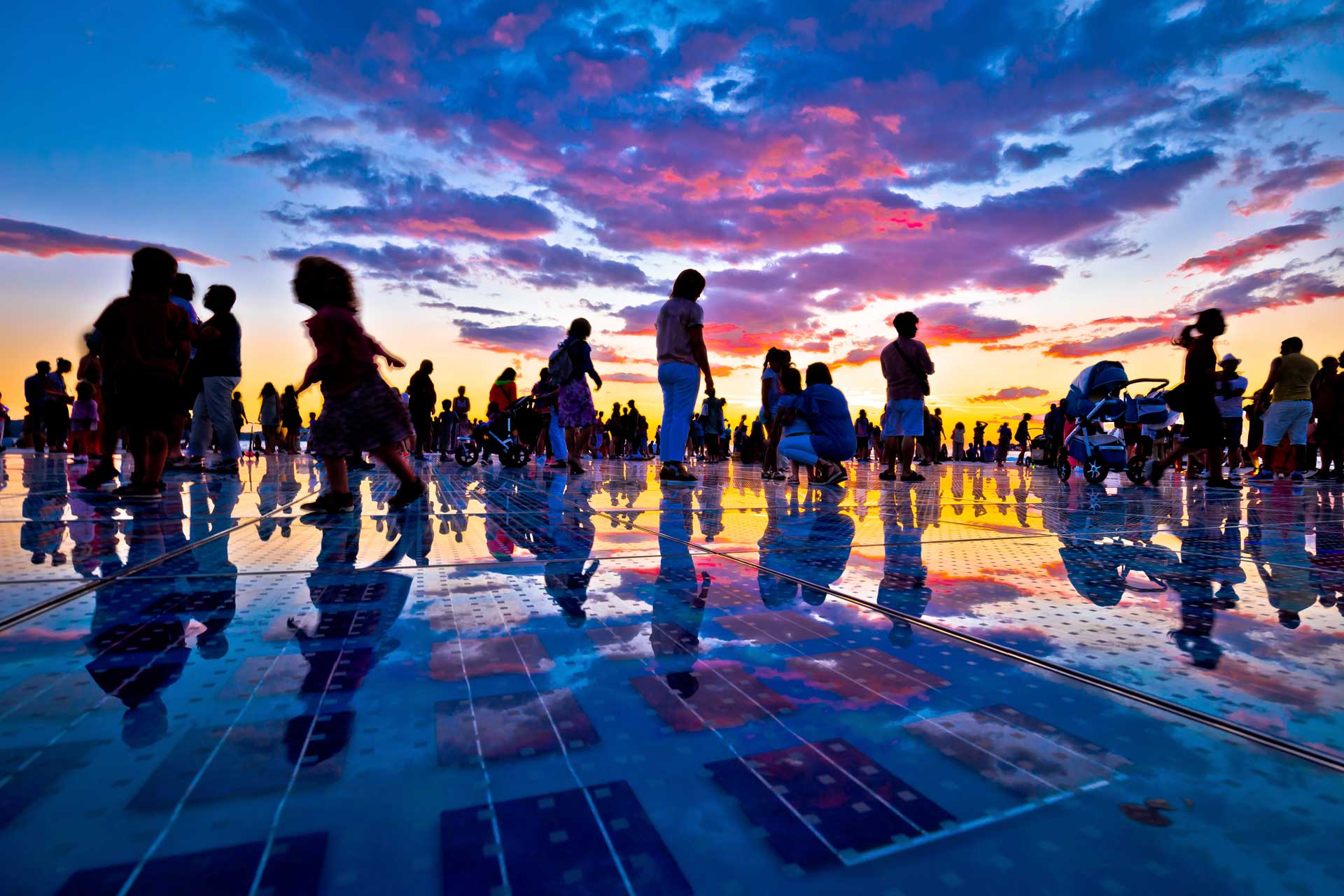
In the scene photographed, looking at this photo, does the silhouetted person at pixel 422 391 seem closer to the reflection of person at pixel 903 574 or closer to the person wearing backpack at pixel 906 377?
the person wearing backpack at pixel 906 377

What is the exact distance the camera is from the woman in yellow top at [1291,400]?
10.5 m

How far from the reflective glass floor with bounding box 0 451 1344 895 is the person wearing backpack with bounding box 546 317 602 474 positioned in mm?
7247

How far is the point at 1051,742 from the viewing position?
3.64 feet

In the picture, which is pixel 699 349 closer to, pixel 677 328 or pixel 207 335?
pixel 677 328

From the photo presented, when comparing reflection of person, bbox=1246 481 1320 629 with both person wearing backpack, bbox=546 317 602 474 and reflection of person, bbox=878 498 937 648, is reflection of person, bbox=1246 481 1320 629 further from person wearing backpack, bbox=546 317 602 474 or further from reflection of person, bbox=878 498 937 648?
person wearing backpack, bbox=546 317 602 474

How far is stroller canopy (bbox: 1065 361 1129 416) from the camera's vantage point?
9164mm

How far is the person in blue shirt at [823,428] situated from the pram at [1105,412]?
11.4 ft

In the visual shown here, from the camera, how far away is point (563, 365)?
982 cm

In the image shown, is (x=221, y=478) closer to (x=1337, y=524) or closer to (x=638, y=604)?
(x=638, y=604)

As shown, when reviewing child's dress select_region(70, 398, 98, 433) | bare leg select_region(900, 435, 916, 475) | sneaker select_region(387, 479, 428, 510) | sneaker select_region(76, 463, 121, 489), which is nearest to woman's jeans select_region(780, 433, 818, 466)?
bare leg select_region(900, 435, 916, 475)

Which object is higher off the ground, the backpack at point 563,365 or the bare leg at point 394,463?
the backpack at point 563,365

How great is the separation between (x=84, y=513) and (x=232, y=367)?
12.1ft

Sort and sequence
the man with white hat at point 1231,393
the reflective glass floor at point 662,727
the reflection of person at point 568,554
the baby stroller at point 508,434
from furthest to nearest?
1. the baby stroller at point 508,434
2. the man with white hat at point 1231,393
3. the reflection of person at point 568,554
4. the reflective glass floor at point 662,727

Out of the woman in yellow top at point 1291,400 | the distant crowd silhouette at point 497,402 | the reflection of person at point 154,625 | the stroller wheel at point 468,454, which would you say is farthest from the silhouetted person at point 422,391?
the woman in yellow top at point 1291,400
